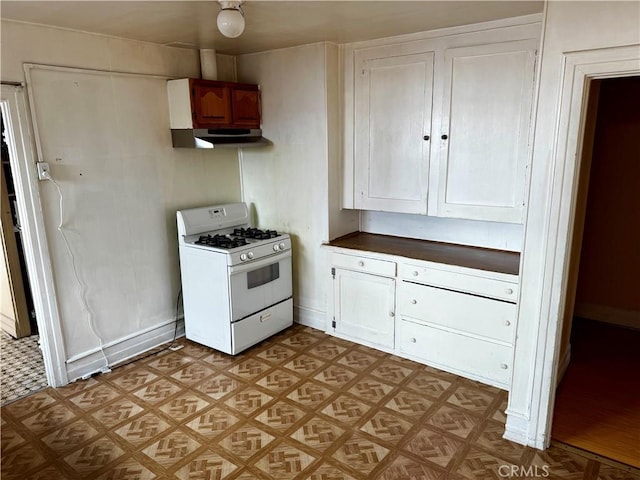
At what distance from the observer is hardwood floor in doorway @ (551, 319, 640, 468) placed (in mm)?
2504

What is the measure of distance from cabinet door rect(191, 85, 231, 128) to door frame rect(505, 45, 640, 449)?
246 cm

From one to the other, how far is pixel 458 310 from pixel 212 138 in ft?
7.50

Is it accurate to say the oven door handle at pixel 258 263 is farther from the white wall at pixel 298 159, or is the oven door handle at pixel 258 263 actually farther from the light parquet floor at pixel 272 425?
the light parquet floor at pixel 272 425

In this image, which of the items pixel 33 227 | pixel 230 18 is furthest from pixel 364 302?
pixel 33 227

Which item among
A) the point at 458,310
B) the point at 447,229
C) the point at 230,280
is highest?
the point at 447,229

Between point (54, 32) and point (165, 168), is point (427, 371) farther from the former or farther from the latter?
point (54, 32)

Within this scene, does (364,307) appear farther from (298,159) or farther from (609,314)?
(609,314)

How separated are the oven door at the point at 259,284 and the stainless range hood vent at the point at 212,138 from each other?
97 centimetres

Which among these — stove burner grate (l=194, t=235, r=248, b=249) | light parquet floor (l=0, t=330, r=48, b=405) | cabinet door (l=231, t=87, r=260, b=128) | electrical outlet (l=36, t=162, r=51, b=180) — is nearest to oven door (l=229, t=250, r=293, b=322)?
stove burner grate (l=194, t=235, r=248, b=249)

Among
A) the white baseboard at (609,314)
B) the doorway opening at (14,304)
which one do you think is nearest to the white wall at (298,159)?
the doorway opening at (14,304)

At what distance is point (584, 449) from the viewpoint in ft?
8.02

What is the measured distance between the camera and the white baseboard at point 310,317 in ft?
13.1

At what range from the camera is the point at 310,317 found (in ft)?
13.4

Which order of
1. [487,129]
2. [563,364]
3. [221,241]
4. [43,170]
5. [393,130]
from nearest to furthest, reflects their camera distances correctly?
[43,170] < [487,129] < [563,364] < [393,130] < [221,241]
